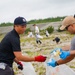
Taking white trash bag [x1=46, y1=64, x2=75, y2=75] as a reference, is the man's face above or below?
above

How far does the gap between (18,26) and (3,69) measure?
2.52 ft

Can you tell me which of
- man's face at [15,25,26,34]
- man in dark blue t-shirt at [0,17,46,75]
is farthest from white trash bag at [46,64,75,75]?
man's face at [15,25,26,34]

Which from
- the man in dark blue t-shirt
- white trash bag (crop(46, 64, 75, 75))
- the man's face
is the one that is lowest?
white trash bag (crop(46, 64, 75, 75))

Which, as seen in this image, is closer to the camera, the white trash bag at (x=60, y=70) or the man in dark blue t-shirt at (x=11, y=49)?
the man in dark blue t-shirt at (x=11, y=49)

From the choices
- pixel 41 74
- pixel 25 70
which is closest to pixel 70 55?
pixel 25 70

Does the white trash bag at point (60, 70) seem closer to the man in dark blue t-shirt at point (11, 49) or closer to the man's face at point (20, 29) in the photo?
the man in dark blue t-shirt at point (11, 49)

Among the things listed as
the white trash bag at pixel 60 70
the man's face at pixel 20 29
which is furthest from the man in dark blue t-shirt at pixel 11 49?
the white trash bag at pixel 60 70

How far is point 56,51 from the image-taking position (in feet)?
18.3

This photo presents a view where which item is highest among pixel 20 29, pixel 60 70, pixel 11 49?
pixel 20 29

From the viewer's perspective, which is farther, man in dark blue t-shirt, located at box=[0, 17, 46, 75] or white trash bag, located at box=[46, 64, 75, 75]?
white trash bag, located at box=[46, 64, 75, 75]

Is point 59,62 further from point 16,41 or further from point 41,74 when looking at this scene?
point 41,74

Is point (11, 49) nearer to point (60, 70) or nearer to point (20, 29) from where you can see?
point (20, 29)

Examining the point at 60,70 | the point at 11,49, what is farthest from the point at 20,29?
the point at 60,70

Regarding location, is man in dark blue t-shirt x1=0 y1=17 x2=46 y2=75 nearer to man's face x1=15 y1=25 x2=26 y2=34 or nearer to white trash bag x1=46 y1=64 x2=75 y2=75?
man's face x1=15 y1=25 x2=26 y2=34
